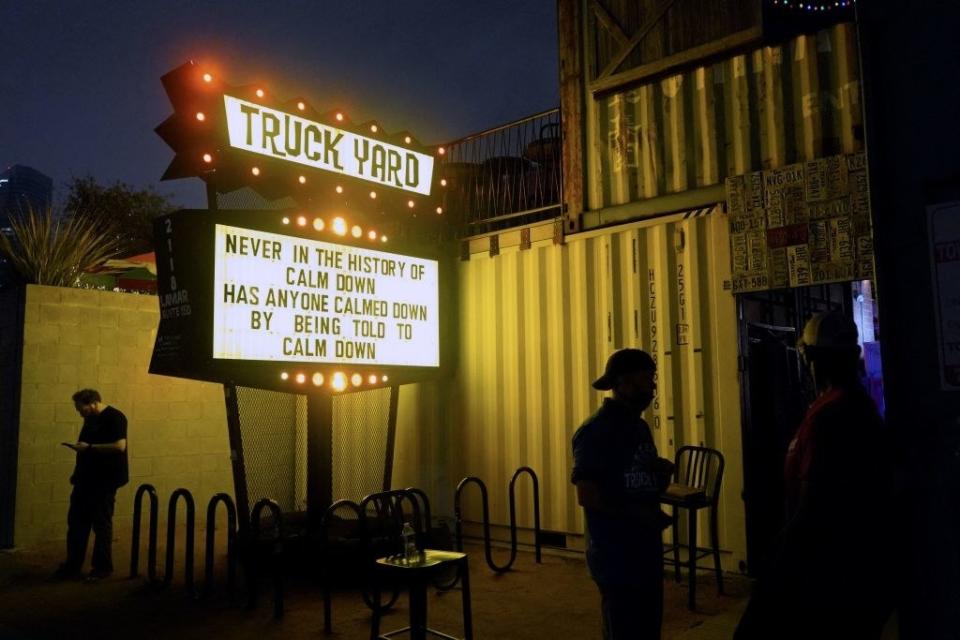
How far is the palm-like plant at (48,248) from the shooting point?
34.5 ft

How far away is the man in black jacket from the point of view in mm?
8375

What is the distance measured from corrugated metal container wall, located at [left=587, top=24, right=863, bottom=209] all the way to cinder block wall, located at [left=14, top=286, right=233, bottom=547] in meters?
6.78

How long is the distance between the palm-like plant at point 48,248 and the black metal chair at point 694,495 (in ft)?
28.6

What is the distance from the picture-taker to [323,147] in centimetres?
876

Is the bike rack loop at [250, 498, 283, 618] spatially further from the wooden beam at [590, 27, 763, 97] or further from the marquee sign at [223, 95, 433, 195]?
the wooden beam at [590, 27, 763, 97]

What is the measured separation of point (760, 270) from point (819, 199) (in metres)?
0.83

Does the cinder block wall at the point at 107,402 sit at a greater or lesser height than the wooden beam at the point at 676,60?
lesser

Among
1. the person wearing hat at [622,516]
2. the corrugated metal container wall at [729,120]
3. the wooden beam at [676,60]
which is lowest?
the person wearing hat at [622,516]

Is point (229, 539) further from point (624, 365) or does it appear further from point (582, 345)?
point (624, 365)

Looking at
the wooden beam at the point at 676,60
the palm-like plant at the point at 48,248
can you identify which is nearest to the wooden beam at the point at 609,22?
the wooden beam at the point at 676,60

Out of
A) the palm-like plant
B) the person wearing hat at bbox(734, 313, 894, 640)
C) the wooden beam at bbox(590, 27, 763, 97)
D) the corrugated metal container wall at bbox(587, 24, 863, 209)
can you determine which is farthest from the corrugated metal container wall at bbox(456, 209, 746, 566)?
the palm-like plant

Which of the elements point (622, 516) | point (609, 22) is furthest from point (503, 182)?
point (622, 516)

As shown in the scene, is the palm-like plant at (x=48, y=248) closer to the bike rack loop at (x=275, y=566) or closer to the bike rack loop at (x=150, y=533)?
the bike rack loop at (x=150, y=533)

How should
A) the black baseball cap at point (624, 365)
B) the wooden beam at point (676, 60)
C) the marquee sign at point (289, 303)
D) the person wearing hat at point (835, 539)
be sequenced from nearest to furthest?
1. the person wearing hat at point (835, 539)
2. the black baseball cap at point (624, 365)
3. the marquee sign at point (289, 303)
4. the wooden beam at point (676, 60)
